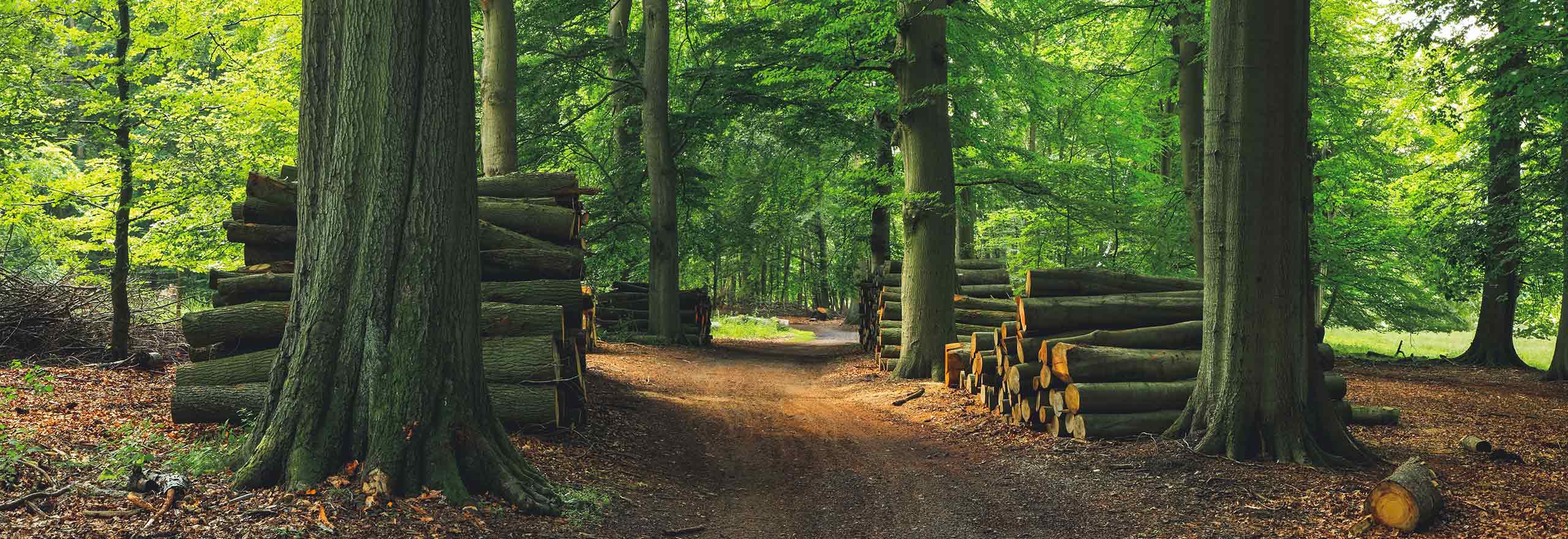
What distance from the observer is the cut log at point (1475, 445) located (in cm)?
745

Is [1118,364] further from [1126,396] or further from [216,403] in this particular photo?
[216,403]

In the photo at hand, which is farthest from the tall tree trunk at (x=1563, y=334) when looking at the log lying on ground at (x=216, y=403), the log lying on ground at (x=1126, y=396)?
the log lying on ground at (x=216, y=403)

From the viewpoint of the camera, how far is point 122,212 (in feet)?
31.7

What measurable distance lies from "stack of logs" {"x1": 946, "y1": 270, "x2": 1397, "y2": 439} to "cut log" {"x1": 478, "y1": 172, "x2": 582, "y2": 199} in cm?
520

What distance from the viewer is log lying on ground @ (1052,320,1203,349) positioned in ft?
29.0

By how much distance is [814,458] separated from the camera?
8.10 m

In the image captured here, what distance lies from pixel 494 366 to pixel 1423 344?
34.6 meters

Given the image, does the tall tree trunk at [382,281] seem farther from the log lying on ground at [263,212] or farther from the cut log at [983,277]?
the cut log at [983,277]

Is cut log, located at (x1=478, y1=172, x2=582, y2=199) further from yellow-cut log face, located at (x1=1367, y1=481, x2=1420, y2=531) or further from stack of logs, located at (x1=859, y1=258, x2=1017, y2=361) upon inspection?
yellow-cut log face, located at (x1=1367, y1=481, x2=1420, y2=531)

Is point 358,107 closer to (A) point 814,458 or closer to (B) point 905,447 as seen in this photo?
(A) point 814,458

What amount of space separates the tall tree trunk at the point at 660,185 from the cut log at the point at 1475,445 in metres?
15.7

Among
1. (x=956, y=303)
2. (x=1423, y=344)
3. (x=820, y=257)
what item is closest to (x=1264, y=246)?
(x=956, y=303)

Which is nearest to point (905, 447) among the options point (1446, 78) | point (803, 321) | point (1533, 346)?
point (1446, 78)

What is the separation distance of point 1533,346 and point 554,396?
36.4 meters
